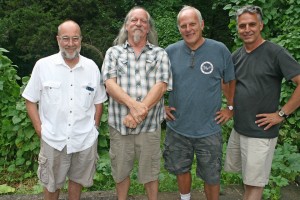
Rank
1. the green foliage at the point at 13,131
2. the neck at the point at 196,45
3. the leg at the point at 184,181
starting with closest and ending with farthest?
the neck at the point at 196,45
the leg at the point at 184,181
the green foliage at the point at 13,131

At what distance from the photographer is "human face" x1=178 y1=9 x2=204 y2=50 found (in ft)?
11.0

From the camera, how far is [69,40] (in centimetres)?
318

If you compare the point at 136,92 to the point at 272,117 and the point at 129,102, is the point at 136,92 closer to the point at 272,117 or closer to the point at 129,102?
the point at 129,102

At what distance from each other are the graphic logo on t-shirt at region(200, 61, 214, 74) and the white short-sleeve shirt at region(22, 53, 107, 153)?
0.95m

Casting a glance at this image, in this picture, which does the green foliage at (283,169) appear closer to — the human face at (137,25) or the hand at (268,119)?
the hand at (268,119)

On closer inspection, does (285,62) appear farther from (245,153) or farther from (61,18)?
(61,18)

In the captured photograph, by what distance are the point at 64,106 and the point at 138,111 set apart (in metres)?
0.64

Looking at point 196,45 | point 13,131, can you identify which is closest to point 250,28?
point 196,45

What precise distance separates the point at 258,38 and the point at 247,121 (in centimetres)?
73

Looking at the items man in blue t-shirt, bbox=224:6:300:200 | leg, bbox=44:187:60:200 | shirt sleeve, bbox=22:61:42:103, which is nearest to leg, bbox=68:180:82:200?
leg, bbox=44:187:60:200

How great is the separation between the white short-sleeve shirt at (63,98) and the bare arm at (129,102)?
9.6 inches

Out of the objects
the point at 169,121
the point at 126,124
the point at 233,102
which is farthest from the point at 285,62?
the point at 126,124

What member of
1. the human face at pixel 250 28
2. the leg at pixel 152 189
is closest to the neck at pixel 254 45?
the human face at pixel 250 28

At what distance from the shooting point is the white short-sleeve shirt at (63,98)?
318cm
